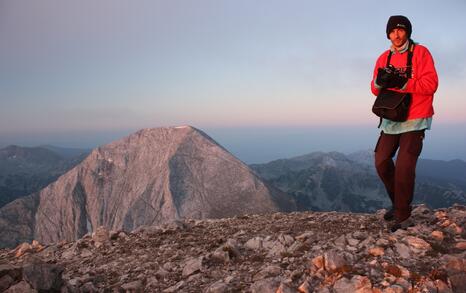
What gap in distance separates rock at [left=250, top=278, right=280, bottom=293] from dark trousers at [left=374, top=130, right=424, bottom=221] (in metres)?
3.72

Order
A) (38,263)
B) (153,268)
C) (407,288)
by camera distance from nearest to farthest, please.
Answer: (407,288) → (38,263) → (153,268)

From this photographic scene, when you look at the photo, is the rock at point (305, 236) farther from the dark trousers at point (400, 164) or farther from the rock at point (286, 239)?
the dark trousers at point (400, 164)

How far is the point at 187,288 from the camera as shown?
7531 mm

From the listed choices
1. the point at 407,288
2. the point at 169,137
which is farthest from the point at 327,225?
the point at 169,137

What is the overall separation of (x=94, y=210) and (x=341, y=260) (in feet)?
411

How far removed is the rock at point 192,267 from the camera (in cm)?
829

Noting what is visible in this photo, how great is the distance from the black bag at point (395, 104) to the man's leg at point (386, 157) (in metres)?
0.69

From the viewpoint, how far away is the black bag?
7.92 metres

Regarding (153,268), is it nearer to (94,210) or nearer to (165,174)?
(165,174)

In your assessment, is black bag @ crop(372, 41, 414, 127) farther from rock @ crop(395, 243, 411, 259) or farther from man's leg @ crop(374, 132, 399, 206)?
rock @ crop(395, 243, 411, 259)

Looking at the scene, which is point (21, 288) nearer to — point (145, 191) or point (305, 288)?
point (305, 288)

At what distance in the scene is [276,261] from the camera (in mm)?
8188

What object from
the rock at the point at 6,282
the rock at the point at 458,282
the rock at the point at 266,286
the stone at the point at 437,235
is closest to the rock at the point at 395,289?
the rock at the point at 458,282

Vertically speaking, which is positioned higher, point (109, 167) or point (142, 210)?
point (109, 167)
